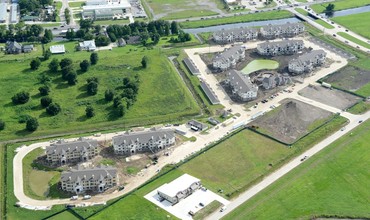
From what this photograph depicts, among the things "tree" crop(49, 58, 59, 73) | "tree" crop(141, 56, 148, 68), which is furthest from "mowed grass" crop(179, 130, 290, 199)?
"tree" crop(49, 58, 59, 73)

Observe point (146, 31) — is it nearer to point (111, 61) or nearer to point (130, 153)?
point (111, 61)

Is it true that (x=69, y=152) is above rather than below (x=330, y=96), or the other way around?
above

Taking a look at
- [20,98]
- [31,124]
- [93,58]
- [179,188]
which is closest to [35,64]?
[93,58]

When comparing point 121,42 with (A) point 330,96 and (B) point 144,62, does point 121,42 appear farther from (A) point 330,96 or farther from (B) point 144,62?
(A) point 330,96

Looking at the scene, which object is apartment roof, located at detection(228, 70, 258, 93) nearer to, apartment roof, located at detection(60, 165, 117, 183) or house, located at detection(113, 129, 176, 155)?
house, located at detection(113, 129, 176, 155)

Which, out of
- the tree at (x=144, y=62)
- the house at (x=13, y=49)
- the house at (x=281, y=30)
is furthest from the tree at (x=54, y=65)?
the house at (x=281, y=30)

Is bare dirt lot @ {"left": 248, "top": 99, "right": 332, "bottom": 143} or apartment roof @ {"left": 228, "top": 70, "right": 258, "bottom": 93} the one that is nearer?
bare dirt lot @ {"left": 248, "top": 99, "right": 332, "bottom": 143}
